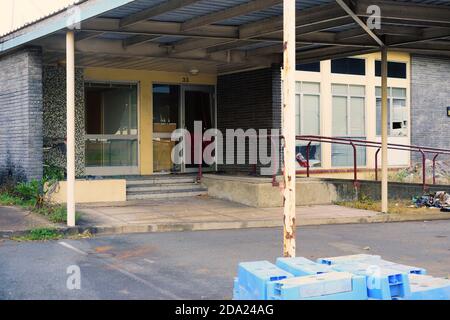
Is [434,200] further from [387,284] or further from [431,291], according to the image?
[387,284]

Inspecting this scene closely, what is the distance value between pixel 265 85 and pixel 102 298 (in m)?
11.2

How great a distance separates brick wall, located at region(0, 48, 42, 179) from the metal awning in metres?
0.45

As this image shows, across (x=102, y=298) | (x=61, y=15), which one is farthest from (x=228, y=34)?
(x=102, y=298)

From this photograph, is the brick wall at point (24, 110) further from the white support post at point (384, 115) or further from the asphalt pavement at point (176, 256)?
the white support post at point (384, 115)

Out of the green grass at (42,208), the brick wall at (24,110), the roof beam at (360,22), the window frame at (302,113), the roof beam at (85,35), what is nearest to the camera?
the roof beam at (360,22)

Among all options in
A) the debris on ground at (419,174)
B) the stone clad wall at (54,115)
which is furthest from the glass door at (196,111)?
the debris on ground at (419,174)

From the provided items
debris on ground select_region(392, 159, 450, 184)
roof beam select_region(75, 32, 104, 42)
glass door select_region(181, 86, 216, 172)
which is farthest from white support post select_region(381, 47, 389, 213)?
debris on ground select_region(392, 159, 450, 184)

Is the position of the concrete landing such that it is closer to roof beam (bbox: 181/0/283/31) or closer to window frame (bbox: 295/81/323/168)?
roof beam (bbox: 181/0/283/31)

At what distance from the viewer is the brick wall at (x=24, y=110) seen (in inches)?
537

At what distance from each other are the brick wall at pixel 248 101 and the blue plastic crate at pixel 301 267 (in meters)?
11.1

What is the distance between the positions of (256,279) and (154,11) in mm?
7322

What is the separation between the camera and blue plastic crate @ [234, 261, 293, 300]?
17.2ft

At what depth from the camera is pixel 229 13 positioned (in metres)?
11.8
